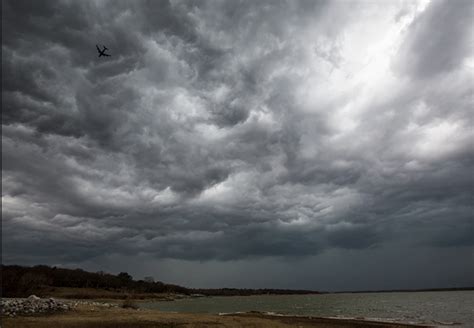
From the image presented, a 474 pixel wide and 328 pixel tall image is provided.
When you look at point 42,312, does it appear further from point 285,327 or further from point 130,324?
point 285,327

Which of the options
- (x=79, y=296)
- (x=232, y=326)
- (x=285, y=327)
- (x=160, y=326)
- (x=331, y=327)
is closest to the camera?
(x=160, y=326)

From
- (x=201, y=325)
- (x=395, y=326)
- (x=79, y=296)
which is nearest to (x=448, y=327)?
(x=395, y=326)

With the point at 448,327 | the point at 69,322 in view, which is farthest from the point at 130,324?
the point at 448,327

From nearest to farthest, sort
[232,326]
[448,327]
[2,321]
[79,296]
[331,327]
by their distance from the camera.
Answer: [2,321], [232,326], [331,327], [448,327], [79,296]

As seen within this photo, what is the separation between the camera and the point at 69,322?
44.8 meters

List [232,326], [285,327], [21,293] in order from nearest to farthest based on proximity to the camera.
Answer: [232,326]
[285,327]
[21,293]

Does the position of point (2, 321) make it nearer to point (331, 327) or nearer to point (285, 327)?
point (285, 327)

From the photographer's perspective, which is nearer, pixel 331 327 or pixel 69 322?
pixel 69 322

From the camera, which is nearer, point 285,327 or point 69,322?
point 69,322

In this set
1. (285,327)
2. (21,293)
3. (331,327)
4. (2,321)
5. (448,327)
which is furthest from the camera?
(21,293)

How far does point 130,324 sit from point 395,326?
4225 centimetres

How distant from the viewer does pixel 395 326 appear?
6231 centimetres

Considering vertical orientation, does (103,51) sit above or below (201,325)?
above

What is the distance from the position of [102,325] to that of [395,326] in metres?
45.3
